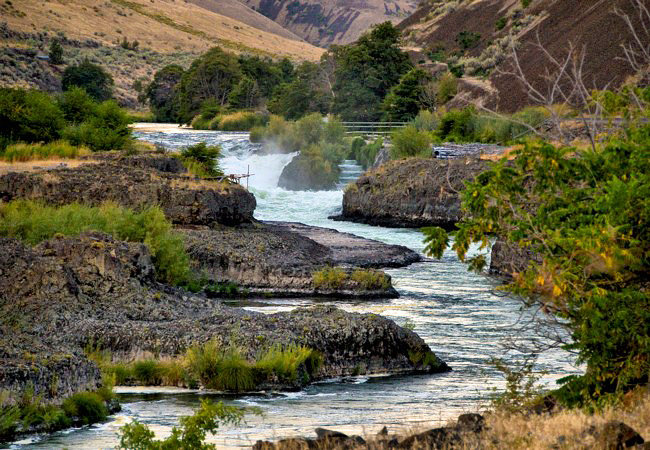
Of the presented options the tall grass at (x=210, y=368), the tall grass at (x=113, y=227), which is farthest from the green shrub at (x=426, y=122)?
the tall grass at (x=210, y=368)

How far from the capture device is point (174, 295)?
2738cm

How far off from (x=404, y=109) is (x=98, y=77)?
155 ft

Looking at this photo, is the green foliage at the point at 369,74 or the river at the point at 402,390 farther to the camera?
the green foliage at the point at 369,74

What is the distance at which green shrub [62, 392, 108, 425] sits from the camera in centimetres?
1772

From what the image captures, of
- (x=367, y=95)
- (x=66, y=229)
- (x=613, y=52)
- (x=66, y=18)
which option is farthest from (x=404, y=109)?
(x=66, y=18)

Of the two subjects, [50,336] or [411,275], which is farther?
[411,275]

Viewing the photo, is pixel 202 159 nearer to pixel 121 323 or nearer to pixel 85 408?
pixel 121 323

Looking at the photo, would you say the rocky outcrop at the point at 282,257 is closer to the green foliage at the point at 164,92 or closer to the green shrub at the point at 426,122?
the green shrub at the point at 426,122

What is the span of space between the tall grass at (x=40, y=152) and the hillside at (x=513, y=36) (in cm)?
2558

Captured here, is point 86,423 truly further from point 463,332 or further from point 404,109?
point 404,109

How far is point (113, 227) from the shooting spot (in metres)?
33.6

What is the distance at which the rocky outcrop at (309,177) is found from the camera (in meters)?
71.6

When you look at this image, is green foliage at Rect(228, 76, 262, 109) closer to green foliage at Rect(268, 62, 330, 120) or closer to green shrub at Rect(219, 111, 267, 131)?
green foliage at Rect(268, 62, 330, 120)

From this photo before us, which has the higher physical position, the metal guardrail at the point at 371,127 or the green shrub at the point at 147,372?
the metal guardrail at the point at 371,127
